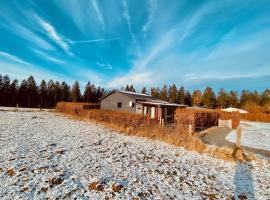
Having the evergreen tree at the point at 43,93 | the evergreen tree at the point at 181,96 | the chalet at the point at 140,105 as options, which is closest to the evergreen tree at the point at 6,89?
the evergreen tree at the point at 43,93

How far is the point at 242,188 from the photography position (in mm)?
5172

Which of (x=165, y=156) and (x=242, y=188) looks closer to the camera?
(x=242, y=188)

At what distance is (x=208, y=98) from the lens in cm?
7056

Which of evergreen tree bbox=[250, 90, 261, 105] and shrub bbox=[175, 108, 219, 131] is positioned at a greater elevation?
evergreen tree bbox=[250, 90, 261, 105]

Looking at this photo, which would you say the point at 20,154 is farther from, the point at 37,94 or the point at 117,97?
the point at 37,94

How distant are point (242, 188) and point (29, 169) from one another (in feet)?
20.6

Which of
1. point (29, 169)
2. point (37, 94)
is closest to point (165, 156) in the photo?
point (29, 169)

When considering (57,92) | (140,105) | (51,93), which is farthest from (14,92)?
(140,105)

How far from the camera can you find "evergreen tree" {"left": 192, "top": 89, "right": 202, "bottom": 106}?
73750mm

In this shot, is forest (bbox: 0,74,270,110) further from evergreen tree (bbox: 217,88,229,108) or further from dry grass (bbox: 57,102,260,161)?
dry grass (bbox: 57,102,260,161)

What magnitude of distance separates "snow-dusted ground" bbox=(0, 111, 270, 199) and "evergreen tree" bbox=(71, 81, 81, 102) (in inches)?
2233

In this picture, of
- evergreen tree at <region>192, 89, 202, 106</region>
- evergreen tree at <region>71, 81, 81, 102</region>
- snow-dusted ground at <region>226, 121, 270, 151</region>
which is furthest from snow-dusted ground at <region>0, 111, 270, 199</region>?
evergreen tree at <region>192, 89, 202, 106</region>

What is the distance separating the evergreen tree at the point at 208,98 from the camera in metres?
70.8

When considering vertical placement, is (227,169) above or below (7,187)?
below
